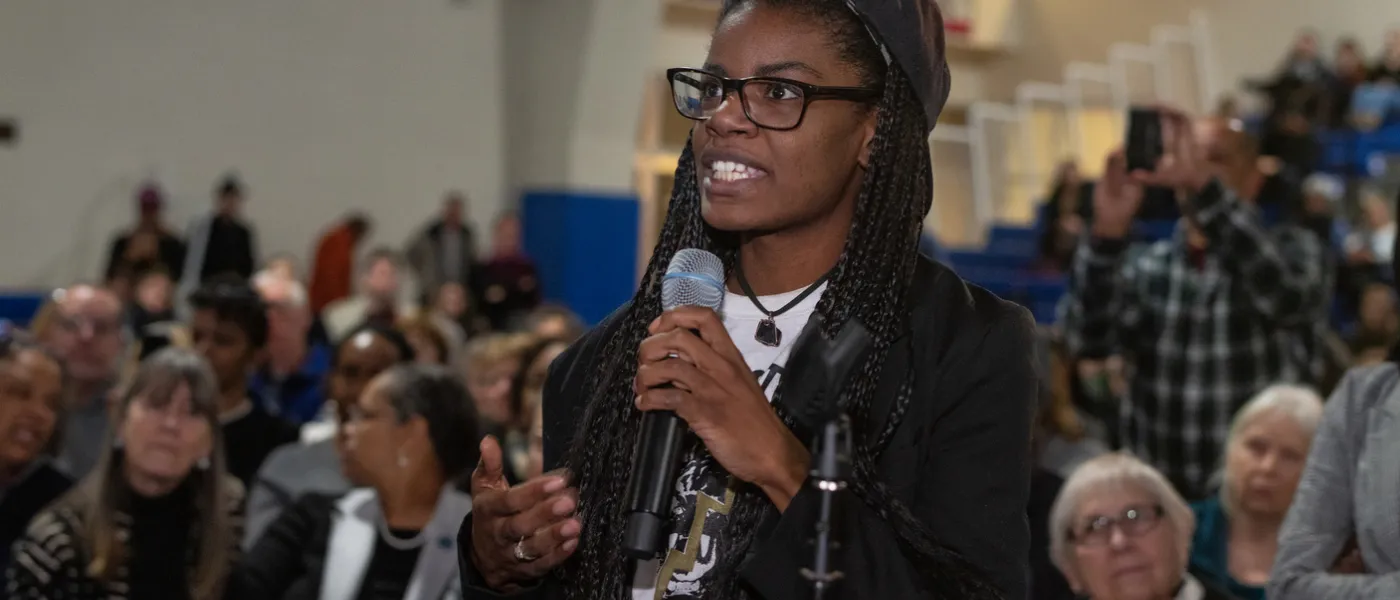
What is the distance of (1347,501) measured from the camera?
2.19 metres

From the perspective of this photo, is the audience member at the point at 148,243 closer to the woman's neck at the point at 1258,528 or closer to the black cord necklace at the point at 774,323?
the woman's neck at the point at 1258,528

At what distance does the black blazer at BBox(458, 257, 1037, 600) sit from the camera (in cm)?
141

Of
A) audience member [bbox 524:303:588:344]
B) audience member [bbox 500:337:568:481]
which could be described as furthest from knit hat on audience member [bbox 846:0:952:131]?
audience member [bbox 524:303:588:344]

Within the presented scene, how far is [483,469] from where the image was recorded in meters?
1.59

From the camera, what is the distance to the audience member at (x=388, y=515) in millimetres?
3445

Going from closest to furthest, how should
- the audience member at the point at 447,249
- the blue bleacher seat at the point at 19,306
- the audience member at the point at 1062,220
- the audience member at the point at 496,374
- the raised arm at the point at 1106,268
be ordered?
1. the raised arm at the point at 1106,268
2. the audience member at the point at 496,374
3. the blue bleacher seat at the point at 19,306
4. the audience member at the point at 447,249
5. the audience member at the point at 1062,220

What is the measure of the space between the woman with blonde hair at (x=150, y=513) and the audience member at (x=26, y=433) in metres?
0.35

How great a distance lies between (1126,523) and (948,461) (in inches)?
65.6

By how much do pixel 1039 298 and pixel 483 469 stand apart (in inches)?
463

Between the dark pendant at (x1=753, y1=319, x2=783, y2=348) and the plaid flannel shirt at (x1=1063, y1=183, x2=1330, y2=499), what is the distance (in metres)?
2.89

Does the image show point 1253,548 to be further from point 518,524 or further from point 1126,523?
point 518,524

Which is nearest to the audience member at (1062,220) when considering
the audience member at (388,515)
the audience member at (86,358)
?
the audience member at (86,358)

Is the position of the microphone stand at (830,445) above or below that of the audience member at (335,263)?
above

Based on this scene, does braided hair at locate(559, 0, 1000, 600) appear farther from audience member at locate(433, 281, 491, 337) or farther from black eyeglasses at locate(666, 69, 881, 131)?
audience member at locate(433, 281, 491, 337)
